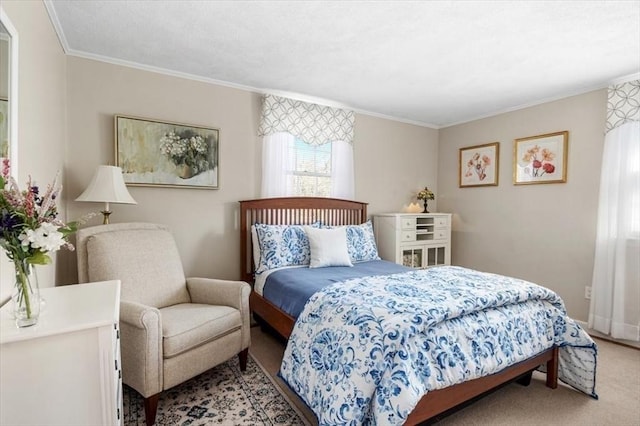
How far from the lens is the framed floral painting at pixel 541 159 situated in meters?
3.38

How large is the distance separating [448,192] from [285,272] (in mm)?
2925

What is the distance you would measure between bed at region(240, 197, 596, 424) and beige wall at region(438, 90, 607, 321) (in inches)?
59.2

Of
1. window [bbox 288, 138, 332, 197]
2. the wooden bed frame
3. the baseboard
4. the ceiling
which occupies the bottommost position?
the baseboard

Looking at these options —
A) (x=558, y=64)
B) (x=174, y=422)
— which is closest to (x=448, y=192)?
(x=558, y=64)

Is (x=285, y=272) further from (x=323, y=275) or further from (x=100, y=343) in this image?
(x=100, y=343)

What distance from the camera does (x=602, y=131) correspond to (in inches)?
122

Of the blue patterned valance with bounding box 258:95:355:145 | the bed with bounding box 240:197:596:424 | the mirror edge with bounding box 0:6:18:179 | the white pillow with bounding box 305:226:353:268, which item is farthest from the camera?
the blue patterned valance with bounding box 258:95:355:145

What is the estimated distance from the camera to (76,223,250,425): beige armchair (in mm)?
1729

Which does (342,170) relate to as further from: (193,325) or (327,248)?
(193,325)

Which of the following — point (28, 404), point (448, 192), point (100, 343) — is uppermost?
point (448, 192)

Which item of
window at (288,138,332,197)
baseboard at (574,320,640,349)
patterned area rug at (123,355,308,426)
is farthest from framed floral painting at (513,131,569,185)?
patterned area rug at (123,355,308,426)

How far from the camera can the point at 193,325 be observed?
6.33ft

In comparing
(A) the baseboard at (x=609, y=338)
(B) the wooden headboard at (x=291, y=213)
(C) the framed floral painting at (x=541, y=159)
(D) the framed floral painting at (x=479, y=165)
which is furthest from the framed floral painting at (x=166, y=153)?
(A) the baseboard at (x=609, y=338)

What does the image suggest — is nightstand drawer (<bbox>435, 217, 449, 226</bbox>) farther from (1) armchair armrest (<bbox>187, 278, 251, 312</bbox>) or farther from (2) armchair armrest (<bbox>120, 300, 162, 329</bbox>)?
(2) armchair armrest (<bbox>120, 300, 162, 329</bbox>)
